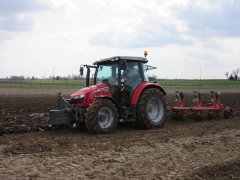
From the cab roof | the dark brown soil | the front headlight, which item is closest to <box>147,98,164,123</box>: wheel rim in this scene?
the dark brown soil

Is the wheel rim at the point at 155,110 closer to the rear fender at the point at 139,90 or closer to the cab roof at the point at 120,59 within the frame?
the rear fender at the point at 139,90

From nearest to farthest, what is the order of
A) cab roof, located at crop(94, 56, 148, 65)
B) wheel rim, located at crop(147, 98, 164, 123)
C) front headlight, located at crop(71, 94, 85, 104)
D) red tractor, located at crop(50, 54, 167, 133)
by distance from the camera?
red tractor, located at crop(50, 54, 167, 133) < front headlight, located at crop(71, 94, 85, 104) < cab roof, located at crop(94, 56, 148, 65) < wheel rim, located at crop(147, 98, 164, 123)

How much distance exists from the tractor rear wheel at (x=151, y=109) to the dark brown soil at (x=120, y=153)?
18.0 inches

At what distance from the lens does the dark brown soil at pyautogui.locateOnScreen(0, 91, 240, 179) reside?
21.4 feet

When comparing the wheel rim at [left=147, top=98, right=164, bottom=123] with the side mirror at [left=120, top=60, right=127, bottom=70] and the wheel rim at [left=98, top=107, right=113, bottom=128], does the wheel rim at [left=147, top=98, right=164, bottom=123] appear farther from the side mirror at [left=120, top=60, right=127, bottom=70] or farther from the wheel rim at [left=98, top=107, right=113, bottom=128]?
the wheel rim at [left=98, top=107, right=113, bottom=128]

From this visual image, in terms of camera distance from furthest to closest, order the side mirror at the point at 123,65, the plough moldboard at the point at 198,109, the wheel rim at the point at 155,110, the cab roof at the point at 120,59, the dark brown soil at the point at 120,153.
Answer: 1. the plough moldboard at the point at 198,109
2. the wheel rim at the point at 155,110
3. the cab roof at the point at 120,59
4. the side mirror at the point at 123,65
5. the dark brown soil at the point at 120,153

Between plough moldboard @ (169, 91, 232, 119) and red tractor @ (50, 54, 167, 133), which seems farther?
plough moldboard @ (169, 91, 232, 119)

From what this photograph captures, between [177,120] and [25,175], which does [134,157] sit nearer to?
[25,175]

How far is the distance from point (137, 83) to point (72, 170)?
225 inches

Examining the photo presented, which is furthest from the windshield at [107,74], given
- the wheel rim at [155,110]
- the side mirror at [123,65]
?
the wheel rim at [155,110]

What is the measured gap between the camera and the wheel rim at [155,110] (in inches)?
479

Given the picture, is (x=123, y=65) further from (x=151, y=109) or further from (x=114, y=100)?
(x=151, y=109)

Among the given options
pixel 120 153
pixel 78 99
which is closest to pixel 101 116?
pixel 78 99

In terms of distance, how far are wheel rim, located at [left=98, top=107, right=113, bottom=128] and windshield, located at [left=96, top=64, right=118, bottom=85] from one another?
1.15m
